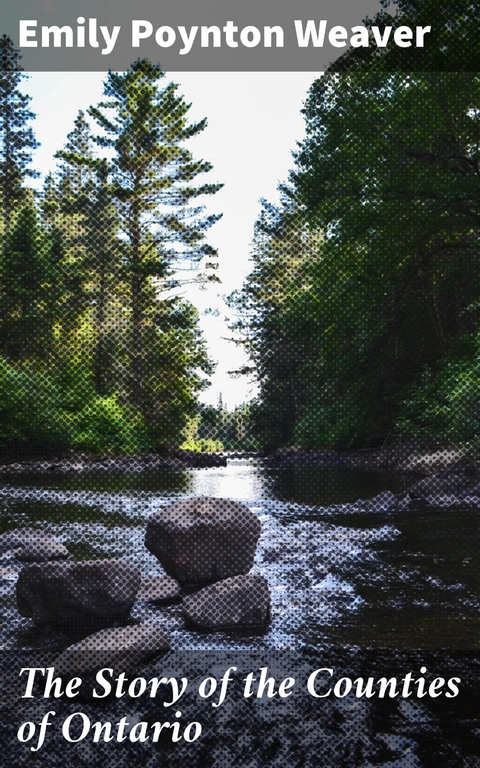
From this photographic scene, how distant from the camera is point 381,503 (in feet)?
30.5

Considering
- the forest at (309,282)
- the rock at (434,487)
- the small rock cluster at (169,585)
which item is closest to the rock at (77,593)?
the small rock cluster at (169,585)

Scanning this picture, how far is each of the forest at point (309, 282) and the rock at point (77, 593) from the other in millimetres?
4603

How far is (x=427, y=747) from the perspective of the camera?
2576 millimetres

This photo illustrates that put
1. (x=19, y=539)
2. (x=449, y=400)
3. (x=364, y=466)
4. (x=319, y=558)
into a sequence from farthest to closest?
(x=364, y=466) < (x=449, y=400) < (x=19, y=539) < (x=319, y=558)

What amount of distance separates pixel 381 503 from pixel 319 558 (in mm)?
3652

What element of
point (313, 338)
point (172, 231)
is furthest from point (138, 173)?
point (313, 338)

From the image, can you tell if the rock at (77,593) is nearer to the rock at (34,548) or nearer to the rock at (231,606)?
the rock at (231,606)

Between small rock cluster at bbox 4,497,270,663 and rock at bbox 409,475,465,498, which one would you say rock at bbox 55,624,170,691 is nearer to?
small rock cluster at bbox 4,497,270,663

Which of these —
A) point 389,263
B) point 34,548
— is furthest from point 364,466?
point 34,548

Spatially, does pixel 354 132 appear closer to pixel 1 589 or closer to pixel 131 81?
pixel 131 81

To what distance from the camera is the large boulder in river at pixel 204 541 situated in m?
4.63

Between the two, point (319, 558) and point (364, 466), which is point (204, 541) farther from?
point (364, 466)

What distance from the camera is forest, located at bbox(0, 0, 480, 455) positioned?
10.2m
